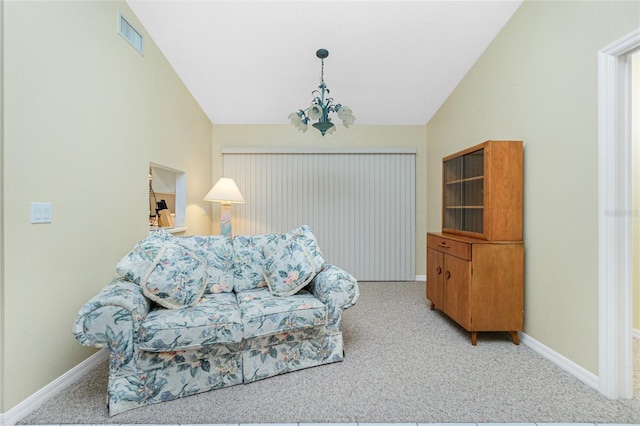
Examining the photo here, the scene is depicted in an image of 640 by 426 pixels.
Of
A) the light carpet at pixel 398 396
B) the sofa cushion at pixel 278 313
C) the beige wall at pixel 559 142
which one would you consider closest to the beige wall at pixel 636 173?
the beige wall at pixel 559 142

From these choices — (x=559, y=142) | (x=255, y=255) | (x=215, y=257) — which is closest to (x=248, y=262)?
(x=255, y=255)

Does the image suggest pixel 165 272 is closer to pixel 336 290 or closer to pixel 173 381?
pixel 173 381

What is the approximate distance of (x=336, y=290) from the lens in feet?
7.09

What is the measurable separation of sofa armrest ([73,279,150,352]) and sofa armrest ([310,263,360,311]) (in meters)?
1.13

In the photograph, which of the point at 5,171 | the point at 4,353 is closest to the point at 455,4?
the point at 5,171

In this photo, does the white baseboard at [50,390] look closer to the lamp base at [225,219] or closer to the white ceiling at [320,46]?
the lamp base at [225,219]

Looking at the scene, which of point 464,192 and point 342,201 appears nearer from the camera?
point 464,192

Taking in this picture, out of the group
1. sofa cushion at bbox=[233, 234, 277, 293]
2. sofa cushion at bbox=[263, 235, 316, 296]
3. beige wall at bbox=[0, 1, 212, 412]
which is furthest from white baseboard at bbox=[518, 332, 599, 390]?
beige wall at bbox=[0, 1, 212, 412]

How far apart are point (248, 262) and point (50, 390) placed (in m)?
1.38

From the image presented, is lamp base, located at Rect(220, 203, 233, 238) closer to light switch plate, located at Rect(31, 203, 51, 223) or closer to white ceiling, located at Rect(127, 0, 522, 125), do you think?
white ceiling, located at Rect(127, 0, 522, 125)

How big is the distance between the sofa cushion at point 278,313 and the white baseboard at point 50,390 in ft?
3.47

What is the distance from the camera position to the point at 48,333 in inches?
70.0

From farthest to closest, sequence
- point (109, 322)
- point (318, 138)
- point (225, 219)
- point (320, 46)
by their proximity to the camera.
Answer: point (318, 138), point (225, 219), point (320, 46), point (109, 322)

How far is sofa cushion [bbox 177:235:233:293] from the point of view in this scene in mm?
2381
